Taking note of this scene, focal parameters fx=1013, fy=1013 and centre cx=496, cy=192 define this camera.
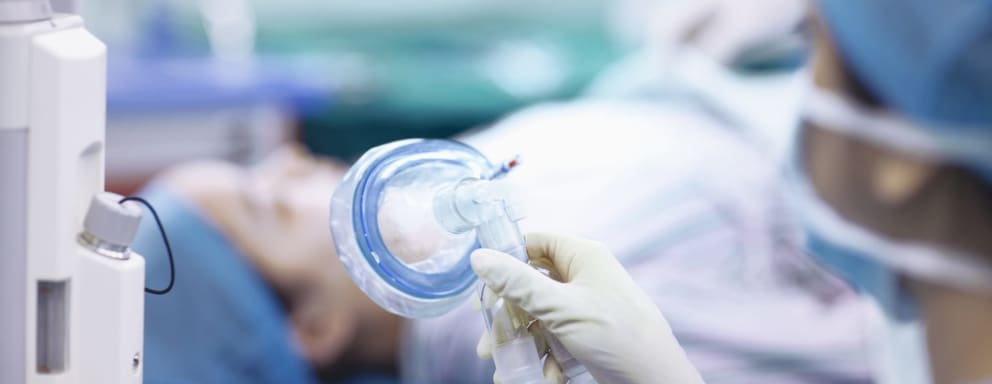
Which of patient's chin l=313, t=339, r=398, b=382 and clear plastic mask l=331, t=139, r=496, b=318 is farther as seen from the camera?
patient's chin l=313, t=339, r=398, b=382

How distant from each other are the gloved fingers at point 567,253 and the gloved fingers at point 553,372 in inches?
2.6

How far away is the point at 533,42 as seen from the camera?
356cm

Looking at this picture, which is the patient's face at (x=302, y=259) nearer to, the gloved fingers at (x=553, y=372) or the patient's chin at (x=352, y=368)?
the patient's chin at (x=352, y=368)

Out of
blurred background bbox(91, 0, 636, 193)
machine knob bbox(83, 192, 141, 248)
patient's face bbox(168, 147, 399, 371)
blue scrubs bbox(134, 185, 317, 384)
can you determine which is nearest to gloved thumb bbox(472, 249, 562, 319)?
machine knob bbox(83, 192, 141, 248)

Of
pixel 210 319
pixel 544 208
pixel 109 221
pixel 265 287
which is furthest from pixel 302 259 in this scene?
pixel 109 221

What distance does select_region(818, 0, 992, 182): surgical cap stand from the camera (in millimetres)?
710

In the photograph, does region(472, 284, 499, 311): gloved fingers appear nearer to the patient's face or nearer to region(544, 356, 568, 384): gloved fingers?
region(544, 356, 568, 384): gloved fingers

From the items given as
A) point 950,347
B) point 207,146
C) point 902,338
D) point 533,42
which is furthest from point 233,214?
point 533,42

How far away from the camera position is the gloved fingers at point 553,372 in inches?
31.4

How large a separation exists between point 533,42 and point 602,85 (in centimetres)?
79

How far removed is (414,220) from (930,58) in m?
0.41

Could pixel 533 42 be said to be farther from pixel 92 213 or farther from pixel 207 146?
pixel 92 213

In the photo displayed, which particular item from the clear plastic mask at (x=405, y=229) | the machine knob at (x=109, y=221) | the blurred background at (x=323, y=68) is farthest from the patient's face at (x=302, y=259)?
the machine knob at (x=109, y=221)

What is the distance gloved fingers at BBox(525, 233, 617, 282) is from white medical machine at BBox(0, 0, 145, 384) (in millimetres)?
312
